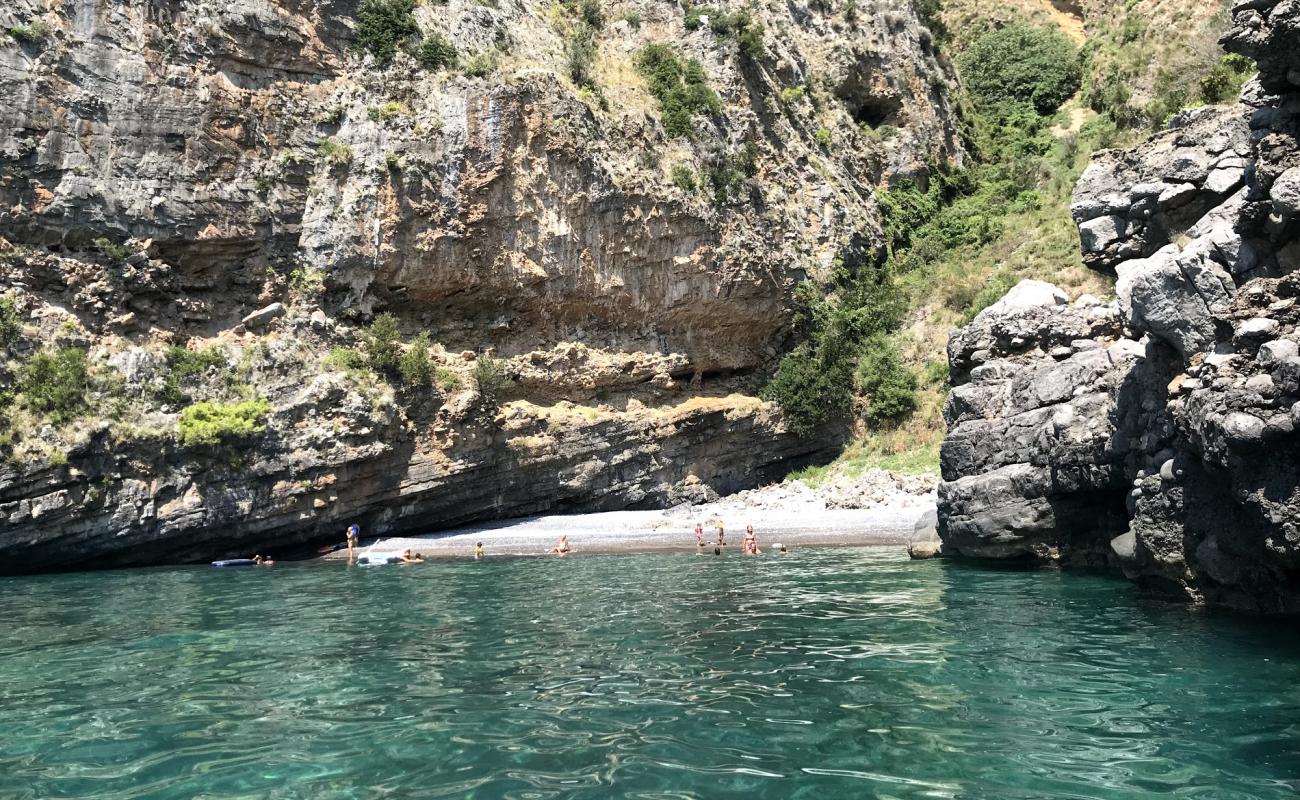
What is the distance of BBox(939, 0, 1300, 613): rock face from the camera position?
10812 millimetres

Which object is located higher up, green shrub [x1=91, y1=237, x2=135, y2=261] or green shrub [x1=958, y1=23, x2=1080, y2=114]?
green shrub [x1=958, y1=23, x2=1080, y2=114]

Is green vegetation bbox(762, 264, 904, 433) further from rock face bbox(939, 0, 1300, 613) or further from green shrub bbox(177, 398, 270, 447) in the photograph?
green shrub bbox(177, 398, 270, 447)

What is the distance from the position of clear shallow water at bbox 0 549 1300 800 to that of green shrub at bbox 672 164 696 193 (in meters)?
19.9

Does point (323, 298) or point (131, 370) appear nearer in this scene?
point (131, 370)

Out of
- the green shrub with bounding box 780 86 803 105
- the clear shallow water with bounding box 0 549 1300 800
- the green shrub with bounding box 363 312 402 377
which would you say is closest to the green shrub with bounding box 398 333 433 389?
the green shrub with bounding box 363 312 402 377

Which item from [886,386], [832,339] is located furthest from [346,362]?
Answer: [886,386]

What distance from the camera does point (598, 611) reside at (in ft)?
49.6

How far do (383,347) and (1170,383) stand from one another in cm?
2176

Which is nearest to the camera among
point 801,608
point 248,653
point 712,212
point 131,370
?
point 248,653

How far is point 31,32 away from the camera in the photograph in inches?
991

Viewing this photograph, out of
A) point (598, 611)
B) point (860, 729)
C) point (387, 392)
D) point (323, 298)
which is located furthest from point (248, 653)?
point (323, 298)

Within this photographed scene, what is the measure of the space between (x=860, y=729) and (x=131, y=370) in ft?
80.5

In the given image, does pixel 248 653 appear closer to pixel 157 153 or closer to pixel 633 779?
pixel 633 779

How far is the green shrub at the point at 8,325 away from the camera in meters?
24.2
